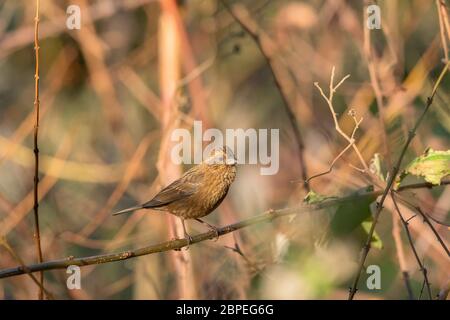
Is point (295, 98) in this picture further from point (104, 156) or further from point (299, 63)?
point (104, 156)

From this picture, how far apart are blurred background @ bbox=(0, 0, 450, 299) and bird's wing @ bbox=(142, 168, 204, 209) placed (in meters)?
0.36

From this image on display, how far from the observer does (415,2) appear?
5.86 metres

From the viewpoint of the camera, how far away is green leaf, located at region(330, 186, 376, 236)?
357cm

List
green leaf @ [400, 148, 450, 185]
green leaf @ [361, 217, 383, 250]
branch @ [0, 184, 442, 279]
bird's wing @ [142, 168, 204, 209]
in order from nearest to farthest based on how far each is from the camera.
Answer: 1. branch @ [0, 184, 442, 279]
2. green leaf @ [400, 148, 450, 185]
3. green leaf @ [361, 217, 383, 250]
4. bird's wing @ [142, 168, 204, 209]

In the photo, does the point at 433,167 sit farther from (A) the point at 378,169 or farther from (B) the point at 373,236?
(B) the point at 373,236

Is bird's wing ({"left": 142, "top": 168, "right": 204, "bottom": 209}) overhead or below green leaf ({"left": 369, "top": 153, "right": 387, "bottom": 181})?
overhead

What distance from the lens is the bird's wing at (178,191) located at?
4098 mm

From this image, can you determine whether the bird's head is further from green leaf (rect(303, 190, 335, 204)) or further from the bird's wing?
green leaf (rect(303, 190, 335, 204))

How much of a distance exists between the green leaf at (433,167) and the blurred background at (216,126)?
64 centimetres

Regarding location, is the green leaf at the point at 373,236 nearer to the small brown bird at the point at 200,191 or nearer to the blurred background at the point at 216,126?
the blurred background at the point at 216,126

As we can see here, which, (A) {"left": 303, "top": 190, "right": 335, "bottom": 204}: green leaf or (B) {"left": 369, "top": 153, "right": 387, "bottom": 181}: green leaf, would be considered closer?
(A) {"left": 303, "top": 190, "right": 335, "bottom": 204}: green leaf

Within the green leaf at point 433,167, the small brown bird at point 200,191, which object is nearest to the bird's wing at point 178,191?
the small brown bird at point 200,191

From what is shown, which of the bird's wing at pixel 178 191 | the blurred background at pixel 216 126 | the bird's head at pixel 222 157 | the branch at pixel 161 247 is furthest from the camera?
the blurred background at pixel 216 126

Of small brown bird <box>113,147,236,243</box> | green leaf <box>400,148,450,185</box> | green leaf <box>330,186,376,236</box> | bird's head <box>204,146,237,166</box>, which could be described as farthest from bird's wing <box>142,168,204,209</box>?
green leaf <box>400,148,450,185</box>
